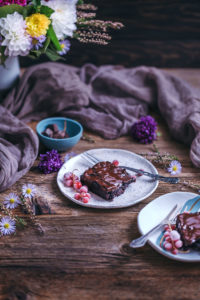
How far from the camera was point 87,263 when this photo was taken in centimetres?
94

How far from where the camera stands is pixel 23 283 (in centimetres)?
89

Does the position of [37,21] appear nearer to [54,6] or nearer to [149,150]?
[54,6]

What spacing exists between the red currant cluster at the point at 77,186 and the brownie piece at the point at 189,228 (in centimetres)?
29

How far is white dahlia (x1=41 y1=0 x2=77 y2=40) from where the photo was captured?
1248mm

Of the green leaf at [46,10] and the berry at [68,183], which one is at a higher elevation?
the green leaf at [46,10]

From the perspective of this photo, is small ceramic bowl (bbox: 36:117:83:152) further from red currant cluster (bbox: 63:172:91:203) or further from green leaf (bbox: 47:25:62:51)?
green leaf (bbox: 47:25:62:51)

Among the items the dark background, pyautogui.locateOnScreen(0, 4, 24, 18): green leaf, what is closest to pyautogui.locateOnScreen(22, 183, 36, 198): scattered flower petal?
pyautogui.locateOnScreen(0, 4, 24, 18): green leaf

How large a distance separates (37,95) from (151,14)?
2.66ft

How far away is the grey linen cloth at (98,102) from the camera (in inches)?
54.4

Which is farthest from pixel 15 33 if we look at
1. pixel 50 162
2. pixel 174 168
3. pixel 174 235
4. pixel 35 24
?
pixel 174 235

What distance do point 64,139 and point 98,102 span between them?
360 mm

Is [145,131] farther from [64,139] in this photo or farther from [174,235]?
[174,235]

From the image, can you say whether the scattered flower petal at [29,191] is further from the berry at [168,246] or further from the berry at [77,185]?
the berry at [168,246]

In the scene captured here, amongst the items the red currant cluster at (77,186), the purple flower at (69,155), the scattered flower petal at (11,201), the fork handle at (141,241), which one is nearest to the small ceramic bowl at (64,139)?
the purple flower at (69,155)
